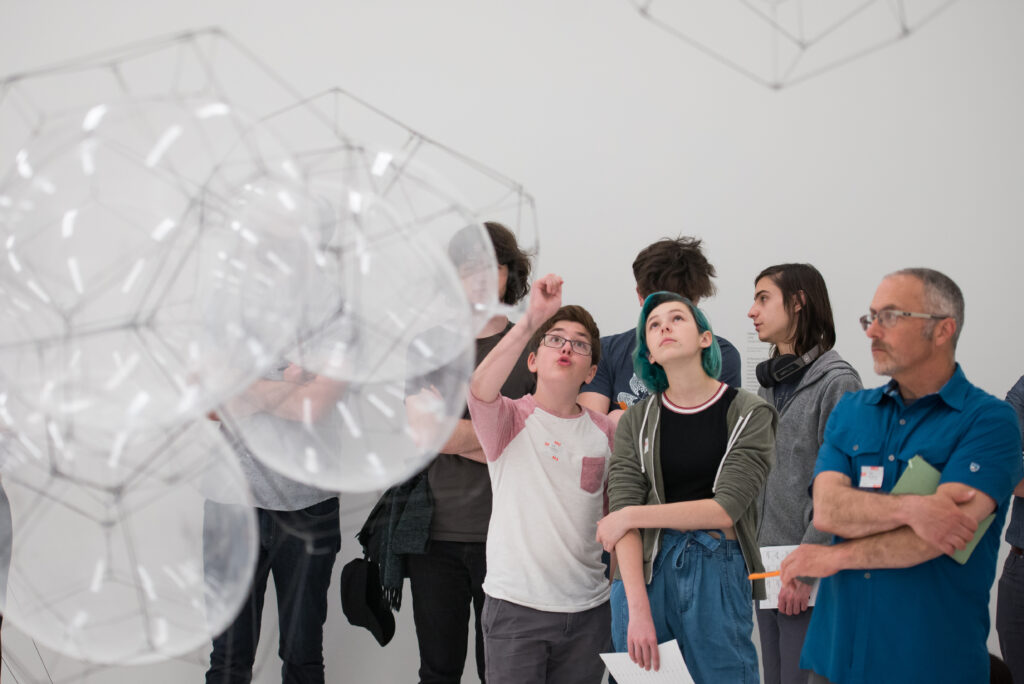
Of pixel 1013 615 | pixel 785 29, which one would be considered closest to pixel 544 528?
pixel 1013 615

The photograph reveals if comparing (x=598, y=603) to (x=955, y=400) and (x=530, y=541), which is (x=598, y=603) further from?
(x=955, y=400)

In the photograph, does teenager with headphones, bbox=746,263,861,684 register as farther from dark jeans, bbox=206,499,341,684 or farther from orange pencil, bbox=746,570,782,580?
dark jeans, bbox=206,499,341,684

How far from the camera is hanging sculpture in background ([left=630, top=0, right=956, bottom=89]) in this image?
9.12 feet

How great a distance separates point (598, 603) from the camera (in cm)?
177

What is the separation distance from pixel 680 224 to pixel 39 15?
223cm

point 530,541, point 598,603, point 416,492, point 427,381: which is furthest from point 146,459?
point 598,603

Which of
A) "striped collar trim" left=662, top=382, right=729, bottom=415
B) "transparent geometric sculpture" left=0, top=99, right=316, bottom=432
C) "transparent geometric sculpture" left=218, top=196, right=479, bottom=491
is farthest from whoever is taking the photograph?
"striped collar trim" left=662, top=382, right=729, bottom=415

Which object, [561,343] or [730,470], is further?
[561,343]

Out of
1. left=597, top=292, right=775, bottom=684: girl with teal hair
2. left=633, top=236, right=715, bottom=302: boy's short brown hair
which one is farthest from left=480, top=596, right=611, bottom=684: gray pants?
left=633, top=236, right=715, bottom=302: boy's short brown hair

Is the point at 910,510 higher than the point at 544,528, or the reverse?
the point at 910,510

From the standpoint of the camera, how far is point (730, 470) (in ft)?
5.25

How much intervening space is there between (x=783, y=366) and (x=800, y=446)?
0.20m

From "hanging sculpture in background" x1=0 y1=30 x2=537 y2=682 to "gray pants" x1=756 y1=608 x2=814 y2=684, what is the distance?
1.15 metres

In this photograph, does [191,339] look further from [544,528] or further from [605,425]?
[605,425]
